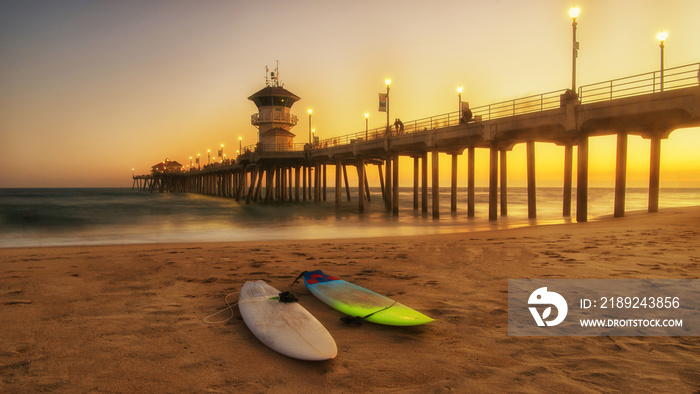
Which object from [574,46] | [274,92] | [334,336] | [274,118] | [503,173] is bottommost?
[334,336]

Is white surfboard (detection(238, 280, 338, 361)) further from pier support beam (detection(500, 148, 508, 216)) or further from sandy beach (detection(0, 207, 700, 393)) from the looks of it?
pier support beam (detection(500, 148, 508, 216))

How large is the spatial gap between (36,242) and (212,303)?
15.8 meters

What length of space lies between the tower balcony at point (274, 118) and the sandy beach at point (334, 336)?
132ft

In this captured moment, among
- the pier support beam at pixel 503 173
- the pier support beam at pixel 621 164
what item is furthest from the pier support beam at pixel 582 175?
the pier support beam at pixel 503 173

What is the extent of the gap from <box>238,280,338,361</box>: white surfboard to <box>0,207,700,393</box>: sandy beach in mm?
107

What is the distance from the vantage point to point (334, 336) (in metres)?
4.42

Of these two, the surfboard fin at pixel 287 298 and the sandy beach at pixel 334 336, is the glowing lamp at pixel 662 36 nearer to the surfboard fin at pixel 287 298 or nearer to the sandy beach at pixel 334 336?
the sandy beach at pixel 334 336

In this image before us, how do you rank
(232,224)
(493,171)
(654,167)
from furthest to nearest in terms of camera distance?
(232,224) → (493,171) → (654,167)

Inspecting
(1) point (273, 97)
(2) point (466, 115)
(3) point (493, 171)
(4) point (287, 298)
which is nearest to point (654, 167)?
(3) point (493, 171)

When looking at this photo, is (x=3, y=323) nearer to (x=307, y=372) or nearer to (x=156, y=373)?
(x=156, y=373)

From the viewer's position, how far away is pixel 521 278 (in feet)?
21.7

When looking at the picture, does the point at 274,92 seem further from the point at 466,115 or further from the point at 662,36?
the point at 662,36

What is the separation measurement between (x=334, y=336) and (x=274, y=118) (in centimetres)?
4469

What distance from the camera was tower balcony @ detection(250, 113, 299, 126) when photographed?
46.8 metres
